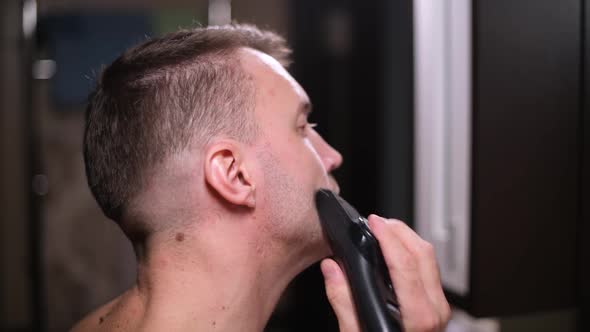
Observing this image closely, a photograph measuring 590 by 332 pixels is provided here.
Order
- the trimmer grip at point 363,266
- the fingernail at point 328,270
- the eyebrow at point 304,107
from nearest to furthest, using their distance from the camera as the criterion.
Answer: the trimmer grip at point 363,266, the fingernail at point 328,270, the eyebrow at point 304,107

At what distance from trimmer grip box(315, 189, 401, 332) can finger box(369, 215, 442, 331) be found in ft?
0.04

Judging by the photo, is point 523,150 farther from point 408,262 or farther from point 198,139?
point 198,139

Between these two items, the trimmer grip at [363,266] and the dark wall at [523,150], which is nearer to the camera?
the trimmer grip at [363,266]

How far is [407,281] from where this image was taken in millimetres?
743

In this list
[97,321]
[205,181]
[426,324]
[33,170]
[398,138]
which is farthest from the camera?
[33,170]

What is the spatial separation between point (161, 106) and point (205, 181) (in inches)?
5.6

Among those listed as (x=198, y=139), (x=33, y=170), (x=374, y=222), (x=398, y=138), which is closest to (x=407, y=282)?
(x=374, y=222)

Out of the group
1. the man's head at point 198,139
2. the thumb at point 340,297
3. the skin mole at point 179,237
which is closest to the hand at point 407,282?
the thumb at point 340,297

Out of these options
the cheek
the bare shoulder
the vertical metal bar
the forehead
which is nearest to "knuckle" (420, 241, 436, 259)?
the cheek

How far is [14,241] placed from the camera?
2684mm

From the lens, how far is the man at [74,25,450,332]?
821 mm

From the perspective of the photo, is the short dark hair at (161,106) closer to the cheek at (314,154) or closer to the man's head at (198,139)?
the man's head at (198,139)

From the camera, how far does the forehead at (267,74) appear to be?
88cm

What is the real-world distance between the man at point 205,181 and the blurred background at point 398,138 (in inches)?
10.3
